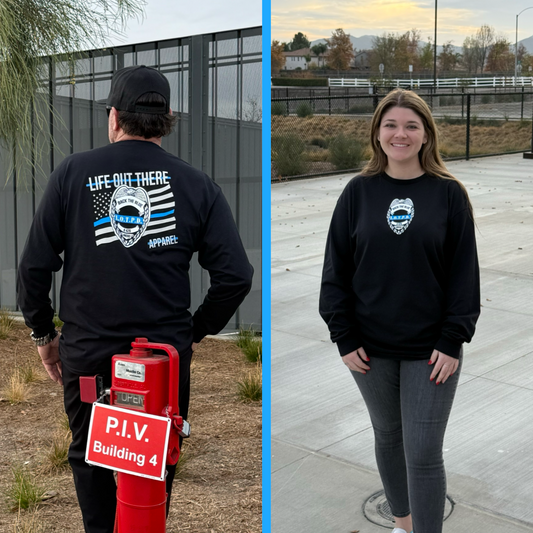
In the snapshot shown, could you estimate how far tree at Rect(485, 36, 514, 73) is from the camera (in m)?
60.6

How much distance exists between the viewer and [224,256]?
2613mm

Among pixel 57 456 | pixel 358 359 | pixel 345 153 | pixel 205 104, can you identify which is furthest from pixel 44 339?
pixel 345 153

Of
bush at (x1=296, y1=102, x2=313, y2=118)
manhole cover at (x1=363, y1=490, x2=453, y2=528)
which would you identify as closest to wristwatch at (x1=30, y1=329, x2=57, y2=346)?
manhole cover at (x1=363, y1=490, x2=453, y2=528)

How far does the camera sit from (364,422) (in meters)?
4.30

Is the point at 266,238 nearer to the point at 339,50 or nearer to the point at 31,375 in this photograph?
the point at 31,375

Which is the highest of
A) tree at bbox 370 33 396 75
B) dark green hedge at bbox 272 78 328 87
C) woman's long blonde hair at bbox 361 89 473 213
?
tree at bbox 370 33 396 75

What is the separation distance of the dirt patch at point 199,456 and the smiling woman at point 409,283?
1.36 m

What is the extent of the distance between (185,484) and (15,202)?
229 inches

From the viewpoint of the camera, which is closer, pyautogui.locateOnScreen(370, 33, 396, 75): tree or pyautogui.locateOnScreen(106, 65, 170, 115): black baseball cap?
pyautogui.locateOnScreen(106, 65, 170, 115): black baseball cap

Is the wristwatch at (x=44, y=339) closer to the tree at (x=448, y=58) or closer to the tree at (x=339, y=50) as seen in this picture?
the tree at (x=339, y=50)

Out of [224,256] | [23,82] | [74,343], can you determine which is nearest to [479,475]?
[224,256]

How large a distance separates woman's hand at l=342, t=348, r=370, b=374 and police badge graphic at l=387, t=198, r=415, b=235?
1.44 feet

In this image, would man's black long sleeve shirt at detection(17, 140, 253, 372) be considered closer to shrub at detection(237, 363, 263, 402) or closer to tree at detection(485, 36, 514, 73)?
shrub at detection(237, 363, 263, 402)

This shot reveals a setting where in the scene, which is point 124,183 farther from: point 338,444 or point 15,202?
point 15,202
